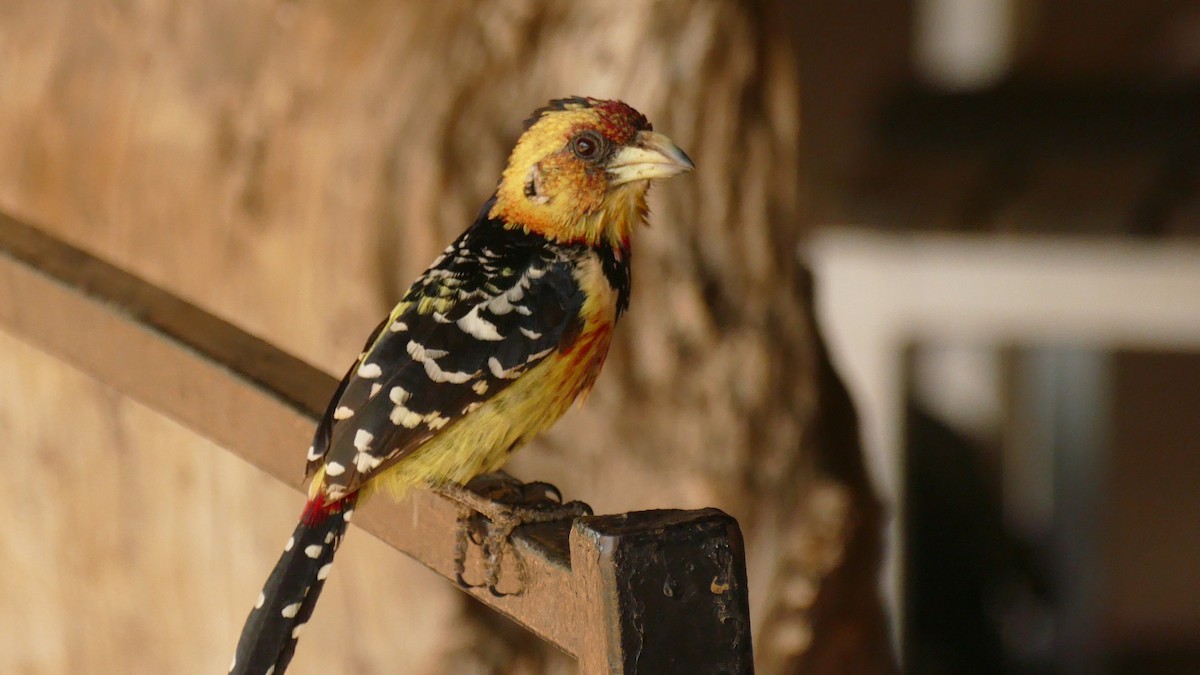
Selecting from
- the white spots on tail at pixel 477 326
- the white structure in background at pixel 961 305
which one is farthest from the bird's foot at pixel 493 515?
the white structure in background at pixel 961 305

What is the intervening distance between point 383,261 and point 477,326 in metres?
0.50

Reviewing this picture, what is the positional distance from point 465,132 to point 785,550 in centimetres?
57

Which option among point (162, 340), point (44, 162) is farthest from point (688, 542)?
point (44, 162)

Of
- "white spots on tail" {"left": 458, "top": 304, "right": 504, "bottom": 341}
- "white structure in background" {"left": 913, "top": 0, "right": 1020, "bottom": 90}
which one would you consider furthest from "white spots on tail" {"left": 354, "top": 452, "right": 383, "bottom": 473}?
"white structure in background" {"left": 913, "top": 0, "right": 1020, "bottom": 90}

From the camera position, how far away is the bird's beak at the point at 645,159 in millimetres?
967

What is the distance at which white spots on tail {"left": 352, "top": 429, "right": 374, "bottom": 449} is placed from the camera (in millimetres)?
937

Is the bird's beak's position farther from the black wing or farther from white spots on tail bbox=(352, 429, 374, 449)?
white spots on tail bbox=(352, 429, 374, 449)

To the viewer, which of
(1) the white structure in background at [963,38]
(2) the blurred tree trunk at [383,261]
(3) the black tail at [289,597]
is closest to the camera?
(3) the black tail at [289,597]

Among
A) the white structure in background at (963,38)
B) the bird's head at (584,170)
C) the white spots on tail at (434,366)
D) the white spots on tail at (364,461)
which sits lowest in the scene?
the white spots on tail at (364,461)

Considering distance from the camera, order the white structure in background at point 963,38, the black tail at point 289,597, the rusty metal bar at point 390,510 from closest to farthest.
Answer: the rusty metal bar at point 390,510 → the black tail at point 289,597 → the white structure in background at point 963,38

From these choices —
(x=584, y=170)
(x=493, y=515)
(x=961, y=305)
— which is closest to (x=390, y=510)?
(x=493, y=515)

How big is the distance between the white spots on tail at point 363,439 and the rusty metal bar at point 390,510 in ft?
0.30

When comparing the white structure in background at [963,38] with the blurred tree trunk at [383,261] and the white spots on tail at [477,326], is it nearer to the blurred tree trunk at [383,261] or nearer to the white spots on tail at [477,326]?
the blurred tree trunk at [383,261]

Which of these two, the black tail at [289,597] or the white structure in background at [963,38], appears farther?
the white structure in background at [963,38]
